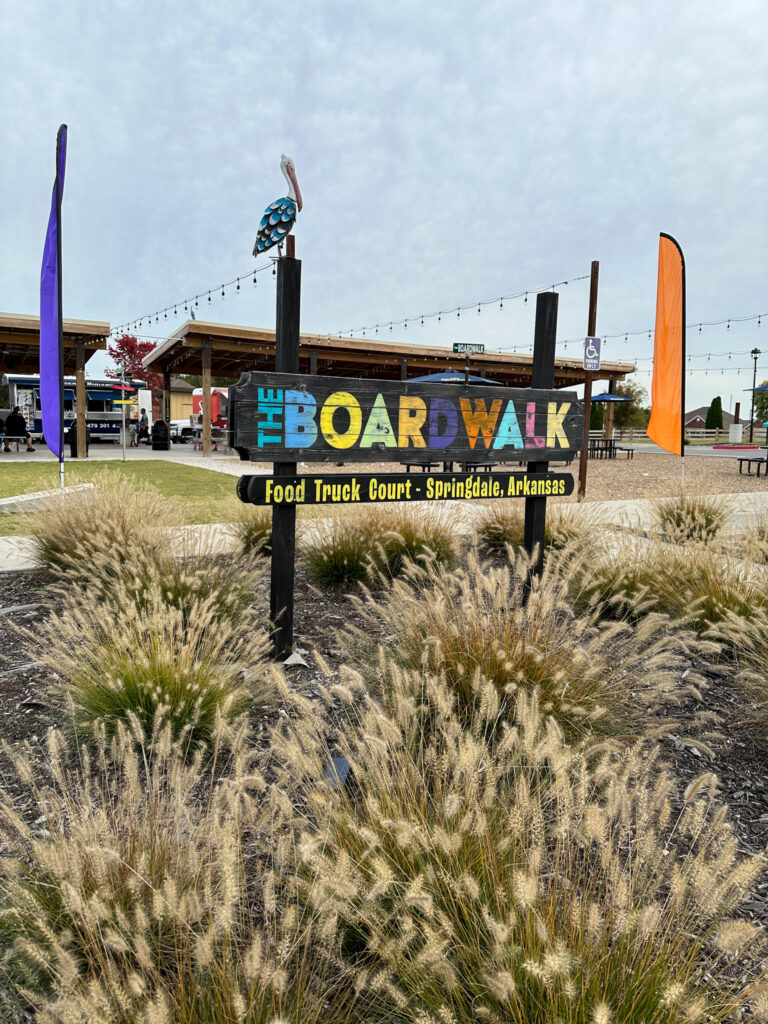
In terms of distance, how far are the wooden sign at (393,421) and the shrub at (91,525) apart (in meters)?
1.41

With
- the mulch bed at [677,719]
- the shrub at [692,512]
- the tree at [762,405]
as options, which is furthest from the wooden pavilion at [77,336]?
the tree at [762,405]

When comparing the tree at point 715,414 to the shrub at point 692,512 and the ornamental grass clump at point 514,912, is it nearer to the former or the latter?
the shrub at point 692,512

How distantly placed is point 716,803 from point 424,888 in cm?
145

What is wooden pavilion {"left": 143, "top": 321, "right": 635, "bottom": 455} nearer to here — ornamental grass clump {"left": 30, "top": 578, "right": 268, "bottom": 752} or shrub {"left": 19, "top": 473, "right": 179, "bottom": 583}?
shrub {"left": 19, "top": 473, "right": 179, "bottom": 583}

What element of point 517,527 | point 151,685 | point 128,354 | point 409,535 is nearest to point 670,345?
point 517,527

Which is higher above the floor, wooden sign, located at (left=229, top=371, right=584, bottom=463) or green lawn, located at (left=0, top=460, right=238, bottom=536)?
wooden sign, located at (left=229, top=371, right=584, bottom=463)

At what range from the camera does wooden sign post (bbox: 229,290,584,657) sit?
3.61m

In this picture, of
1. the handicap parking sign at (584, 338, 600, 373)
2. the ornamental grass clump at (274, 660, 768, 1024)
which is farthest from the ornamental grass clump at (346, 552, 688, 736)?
the handicap parking sign at (584, 338, 600, 373)

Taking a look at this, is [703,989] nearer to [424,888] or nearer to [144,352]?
[424,888]

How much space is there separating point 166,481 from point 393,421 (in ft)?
32.8

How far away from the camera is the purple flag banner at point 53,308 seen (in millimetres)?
7070

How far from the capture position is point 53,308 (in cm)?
707

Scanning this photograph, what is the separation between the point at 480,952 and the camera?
4.55 feet

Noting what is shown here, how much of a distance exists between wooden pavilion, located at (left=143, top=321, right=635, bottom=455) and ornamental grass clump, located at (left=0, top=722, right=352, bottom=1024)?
18996mm
